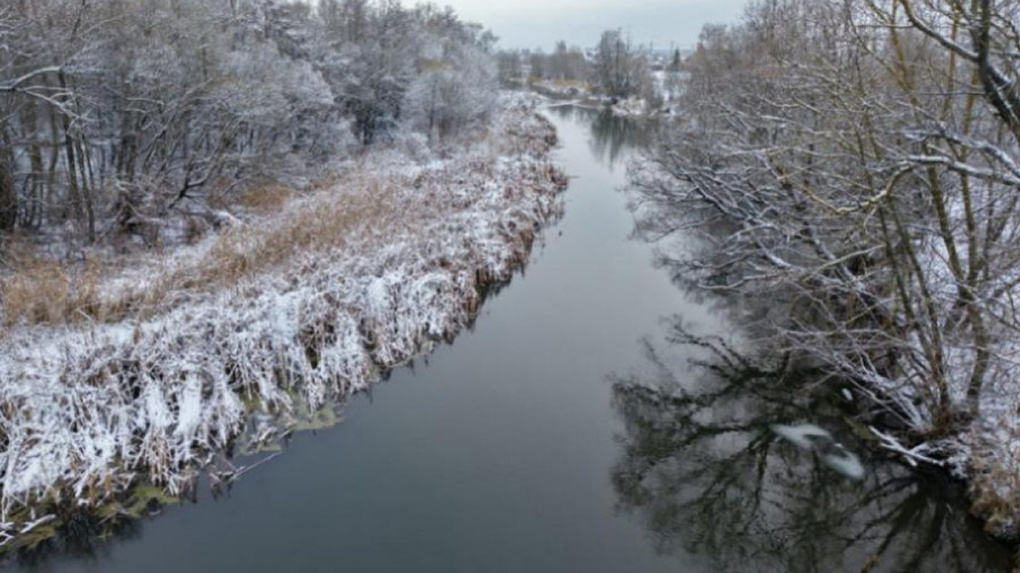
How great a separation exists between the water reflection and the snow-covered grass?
50.1ft

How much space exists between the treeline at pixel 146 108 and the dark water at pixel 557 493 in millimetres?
5648

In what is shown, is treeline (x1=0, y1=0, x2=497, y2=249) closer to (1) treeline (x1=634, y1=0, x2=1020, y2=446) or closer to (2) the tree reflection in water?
(2) the tree reflection in water

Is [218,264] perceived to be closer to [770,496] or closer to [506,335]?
[506,335]

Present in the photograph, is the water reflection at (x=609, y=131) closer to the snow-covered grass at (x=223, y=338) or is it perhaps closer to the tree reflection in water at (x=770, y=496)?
the snow-covered grass at (x=223, y=338)

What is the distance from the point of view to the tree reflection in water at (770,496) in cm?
654

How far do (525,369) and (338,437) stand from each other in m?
3.04

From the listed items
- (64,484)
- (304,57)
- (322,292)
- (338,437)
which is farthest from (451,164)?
(64,484)

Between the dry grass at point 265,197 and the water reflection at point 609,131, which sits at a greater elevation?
the water reflection at point 609,131

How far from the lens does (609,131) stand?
123ft

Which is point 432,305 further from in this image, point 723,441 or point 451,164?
point 451,164

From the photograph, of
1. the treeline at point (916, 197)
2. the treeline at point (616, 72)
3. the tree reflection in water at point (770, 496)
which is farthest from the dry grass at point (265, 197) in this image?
the treeline at point (616, 72)

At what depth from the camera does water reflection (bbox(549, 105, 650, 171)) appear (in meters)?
29.2

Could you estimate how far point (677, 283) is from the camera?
1369 cm

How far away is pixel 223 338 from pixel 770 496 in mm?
6901
